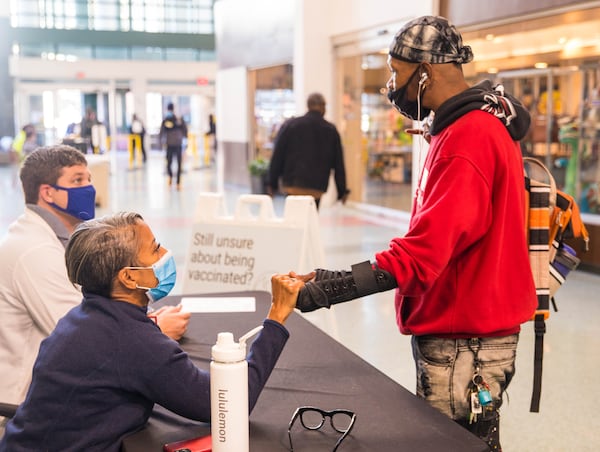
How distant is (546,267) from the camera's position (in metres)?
2.18

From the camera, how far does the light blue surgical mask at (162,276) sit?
184 centimetres

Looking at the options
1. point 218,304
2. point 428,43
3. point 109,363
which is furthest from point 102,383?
point 218,304

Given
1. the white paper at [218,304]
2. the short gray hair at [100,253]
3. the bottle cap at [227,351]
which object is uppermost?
the short gray hair at [100,253]

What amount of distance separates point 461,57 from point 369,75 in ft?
32.2

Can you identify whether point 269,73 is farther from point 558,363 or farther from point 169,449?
point 169,449

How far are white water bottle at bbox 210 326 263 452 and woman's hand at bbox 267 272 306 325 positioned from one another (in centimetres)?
36

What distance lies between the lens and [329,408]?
1.93 metres

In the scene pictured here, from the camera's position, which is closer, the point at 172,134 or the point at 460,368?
the point at 460,368

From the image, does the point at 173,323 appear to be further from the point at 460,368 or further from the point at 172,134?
the point at 172,134

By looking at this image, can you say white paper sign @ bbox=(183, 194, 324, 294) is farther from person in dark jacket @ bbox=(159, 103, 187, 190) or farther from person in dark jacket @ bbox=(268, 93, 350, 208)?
person in dark jacket @ bbox=(159, 103, 187, 190)

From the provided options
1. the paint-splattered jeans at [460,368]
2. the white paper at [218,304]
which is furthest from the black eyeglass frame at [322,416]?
the white paper at [218,304]

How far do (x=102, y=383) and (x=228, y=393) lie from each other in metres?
0.40

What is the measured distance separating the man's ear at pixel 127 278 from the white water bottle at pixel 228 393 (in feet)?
1.38

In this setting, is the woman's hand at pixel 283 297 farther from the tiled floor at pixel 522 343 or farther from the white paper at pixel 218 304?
the tiled floor at pixel 522 343
